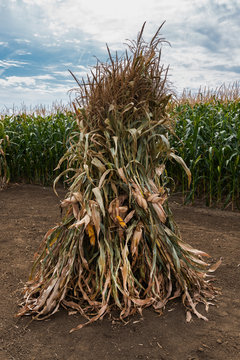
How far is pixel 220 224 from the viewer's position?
15.0 feet

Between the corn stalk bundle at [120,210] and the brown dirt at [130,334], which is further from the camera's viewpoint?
the corn stalk bundle at [120,210]

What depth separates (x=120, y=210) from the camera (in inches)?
83.6

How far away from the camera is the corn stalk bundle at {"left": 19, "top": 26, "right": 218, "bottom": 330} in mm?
2117

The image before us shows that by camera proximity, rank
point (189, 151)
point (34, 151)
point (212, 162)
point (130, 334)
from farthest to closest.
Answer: point (34, 151) → point (189, 151) → point (212, 162) → point (130, 334)

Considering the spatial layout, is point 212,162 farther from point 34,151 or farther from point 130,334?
point 130,334

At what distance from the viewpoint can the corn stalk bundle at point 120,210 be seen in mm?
2117

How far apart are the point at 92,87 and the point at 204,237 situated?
235 centimetres

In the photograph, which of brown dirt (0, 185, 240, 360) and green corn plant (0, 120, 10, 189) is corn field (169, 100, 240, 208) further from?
green corn plant (0, 120, 10, 189)

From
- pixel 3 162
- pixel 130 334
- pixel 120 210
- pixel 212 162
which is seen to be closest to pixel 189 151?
pixel 212 162

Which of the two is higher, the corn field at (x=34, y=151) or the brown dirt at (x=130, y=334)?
the corn field at (x=34, y=151)

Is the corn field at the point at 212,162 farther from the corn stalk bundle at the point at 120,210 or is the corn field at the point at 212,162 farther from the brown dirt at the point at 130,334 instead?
the corn stalk bundle at the point at 120,210

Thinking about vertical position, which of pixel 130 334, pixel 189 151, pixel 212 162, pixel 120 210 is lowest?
pixel 130 334

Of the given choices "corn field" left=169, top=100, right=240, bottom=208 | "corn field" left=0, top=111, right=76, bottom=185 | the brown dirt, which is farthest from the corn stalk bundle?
"corn field" left=0, top=111, right=76, bottom=185

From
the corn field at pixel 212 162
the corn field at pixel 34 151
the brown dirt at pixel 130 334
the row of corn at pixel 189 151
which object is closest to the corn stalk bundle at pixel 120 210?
the brown dirt at pixel 130 334
